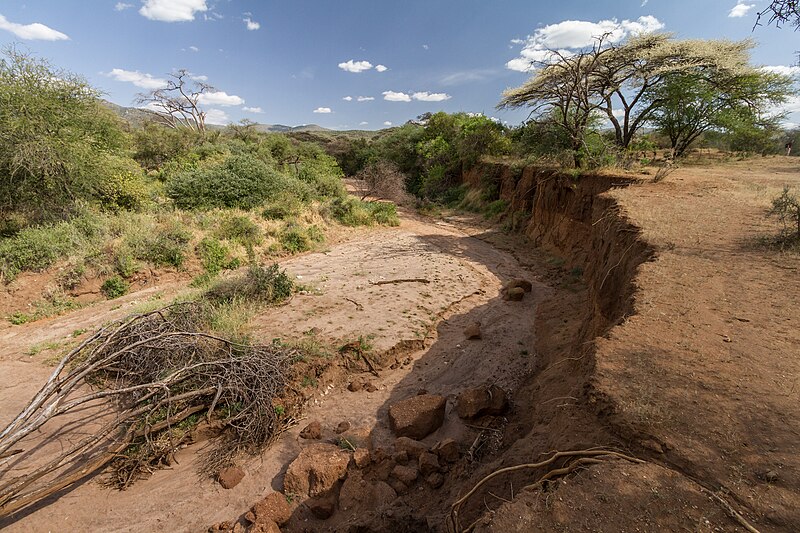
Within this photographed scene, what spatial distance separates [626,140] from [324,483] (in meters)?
17.1

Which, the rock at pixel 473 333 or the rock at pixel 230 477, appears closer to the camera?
the rock at pixel 230 477

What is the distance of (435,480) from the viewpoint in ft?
12.9

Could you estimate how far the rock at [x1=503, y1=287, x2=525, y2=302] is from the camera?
8.95m

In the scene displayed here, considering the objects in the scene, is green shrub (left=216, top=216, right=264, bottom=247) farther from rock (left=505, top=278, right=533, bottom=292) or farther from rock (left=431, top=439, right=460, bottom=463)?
rock (left=431, top=439, right=460, bottom=463)

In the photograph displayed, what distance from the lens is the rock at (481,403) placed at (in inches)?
195

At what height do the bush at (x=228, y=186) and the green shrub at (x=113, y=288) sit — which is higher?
the bush at (x=228, y=186)

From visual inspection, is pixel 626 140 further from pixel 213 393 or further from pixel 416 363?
pixel 213 393

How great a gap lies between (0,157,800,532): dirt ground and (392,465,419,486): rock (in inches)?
4.5

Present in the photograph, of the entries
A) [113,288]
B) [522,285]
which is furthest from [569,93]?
[113,288]

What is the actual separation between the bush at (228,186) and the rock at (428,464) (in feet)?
39.1

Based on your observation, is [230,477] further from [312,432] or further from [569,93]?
[569,93]

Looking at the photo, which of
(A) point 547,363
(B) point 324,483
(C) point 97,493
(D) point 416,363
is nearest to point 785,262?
(A) point 547,363

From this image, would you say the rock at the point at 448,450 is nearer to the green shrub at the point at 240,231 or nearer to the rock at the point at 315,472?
the rock at the point at 315,472

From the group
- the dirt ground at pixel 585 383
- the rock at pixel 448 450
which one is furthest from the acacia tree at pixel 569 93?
the rock at pixel 448 450
